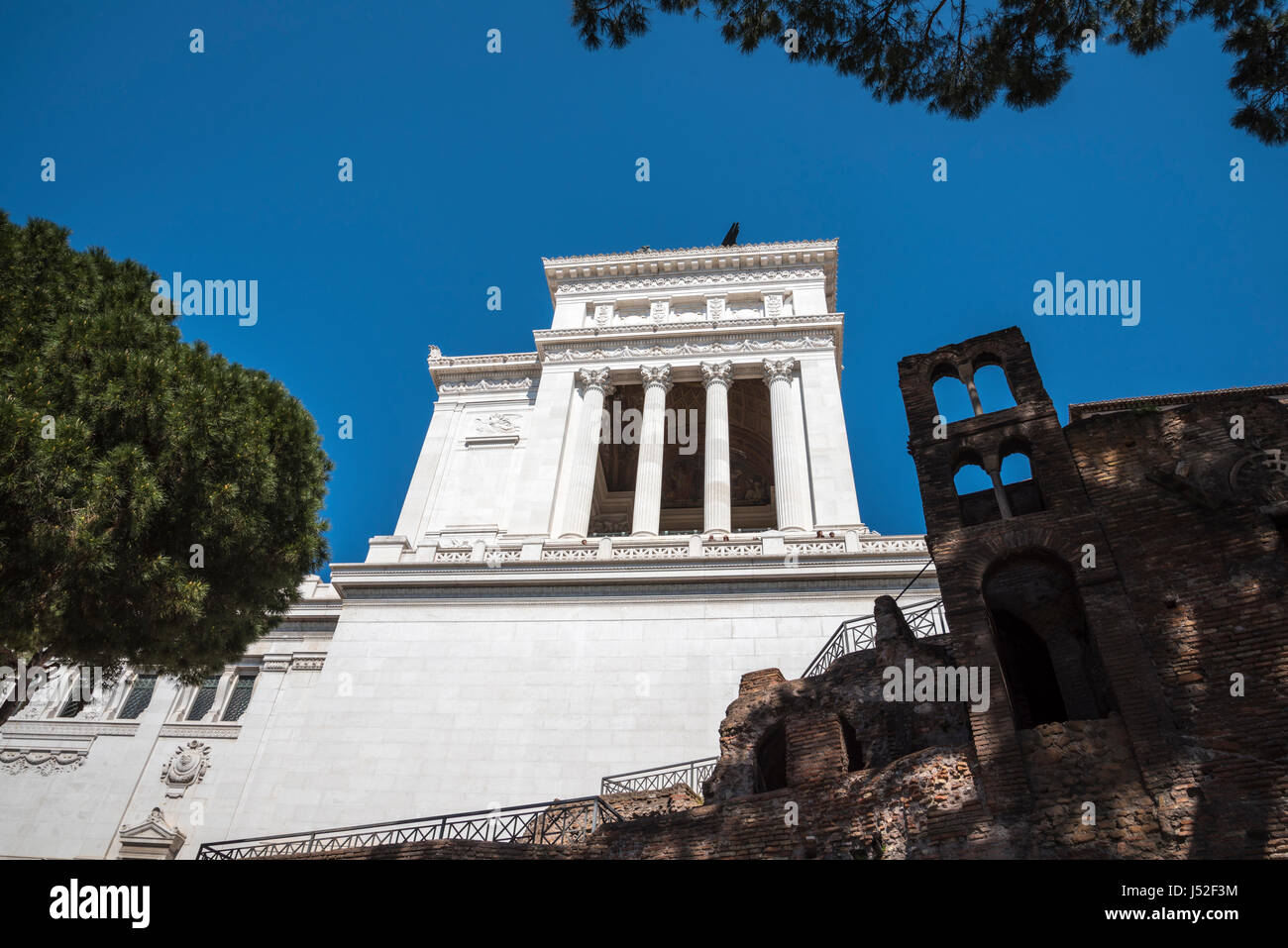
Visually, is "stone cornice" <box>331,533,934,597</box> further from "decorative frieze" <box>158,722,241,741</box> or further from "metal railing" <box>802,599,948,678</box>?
"decorative frieze" <box>158,722,241,741</box>

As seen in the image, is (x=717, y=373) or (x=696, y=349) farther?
(x=696, y=349)

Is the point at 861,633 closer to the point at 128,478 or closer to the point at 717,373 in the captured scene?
the point at 128,478

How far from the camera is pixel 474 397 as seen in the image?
45.4 metres

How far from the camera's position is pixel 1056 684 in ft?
48.5

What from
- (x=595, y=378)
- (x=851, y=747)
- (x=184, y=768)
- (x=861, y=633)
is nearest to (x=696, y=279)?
(x=595, y=378)

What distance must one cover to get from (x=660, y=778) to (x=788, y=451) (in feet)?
62.6

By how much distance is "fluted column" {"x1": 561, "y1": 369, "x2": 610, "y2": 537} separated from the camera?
116 feet

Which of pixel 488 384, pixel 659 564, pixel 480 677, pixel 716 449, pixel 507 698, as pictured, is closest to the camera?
pixel 507 698

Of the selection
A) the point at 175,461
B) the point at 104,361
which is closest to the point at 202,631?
the point at 175,461

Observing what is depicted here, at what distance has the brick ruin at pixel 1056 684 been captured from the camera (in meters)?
11.1

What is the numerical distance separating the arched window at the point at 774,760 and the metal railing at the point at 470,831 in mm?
3022

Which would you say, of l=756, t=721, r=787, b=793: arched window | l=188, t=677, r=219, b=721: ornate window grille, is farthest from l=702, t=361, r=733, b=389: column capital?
l=756, t=721, r=787, b=793: arched window

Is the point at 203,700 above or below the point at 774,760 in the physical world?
above

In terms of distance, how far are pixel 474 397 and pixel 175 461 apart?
1248 inches
